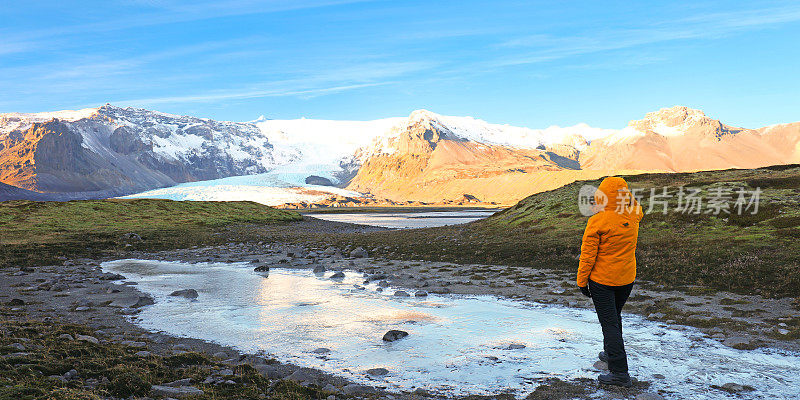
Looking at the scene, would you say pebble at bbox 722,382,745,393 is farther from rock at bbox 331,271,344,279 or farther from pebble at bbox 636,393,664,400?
rock at bbox 331,271,344,279

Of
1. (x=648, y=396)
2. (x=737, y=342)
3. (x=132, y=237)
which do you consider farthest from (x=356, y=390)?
(x=132, y=237)

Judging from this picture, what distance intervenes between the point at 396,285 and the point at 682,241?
14560 millimetres

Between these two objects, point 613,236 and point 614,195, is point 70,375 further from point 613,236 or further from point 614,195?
Result: point 614,195

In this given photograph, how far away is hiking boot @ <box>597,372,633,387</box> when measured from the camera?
8875mm

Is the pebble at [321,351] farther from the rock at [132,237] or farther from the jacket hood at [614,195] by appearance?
the rock at [132,237]

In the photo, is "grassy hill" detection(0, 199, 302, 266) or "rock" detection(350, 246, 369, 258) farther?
"grassy hill" detection(0, 199, 302, 266)

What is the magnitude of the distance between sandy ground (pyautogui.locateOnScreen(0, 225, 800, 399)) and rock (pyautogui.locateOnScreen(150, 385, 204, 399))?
1740mm

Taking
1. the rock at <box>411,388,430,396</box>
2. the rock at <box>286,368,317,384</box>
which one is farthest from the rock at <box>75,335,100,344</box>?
the rock at <box>411,388,430,396</box>

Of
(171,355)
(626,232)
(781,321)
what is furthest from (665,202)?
(171,355)

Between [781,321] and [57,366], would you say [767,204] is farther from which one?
[57,366]

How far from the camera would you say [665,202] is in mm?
32812

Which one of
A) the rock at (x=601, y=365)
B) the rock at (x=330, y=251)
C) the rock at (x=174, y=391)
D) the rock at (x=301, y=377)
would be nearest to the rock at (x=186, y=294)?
the rock at (x=301, y=377)

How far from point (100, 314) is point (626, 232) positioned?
1563cm

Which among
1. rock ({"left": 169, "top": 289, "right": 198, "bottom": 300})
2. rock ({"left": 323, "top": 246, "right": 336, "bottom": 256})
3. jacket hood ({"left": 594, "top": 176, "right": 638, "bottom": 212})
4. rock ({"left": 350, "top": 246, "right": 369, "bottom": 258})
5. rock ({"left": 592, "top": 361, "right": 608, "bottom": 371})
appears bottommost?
rock ({"left": 323, "top": 246, "right": 336, "bottom": 256})
